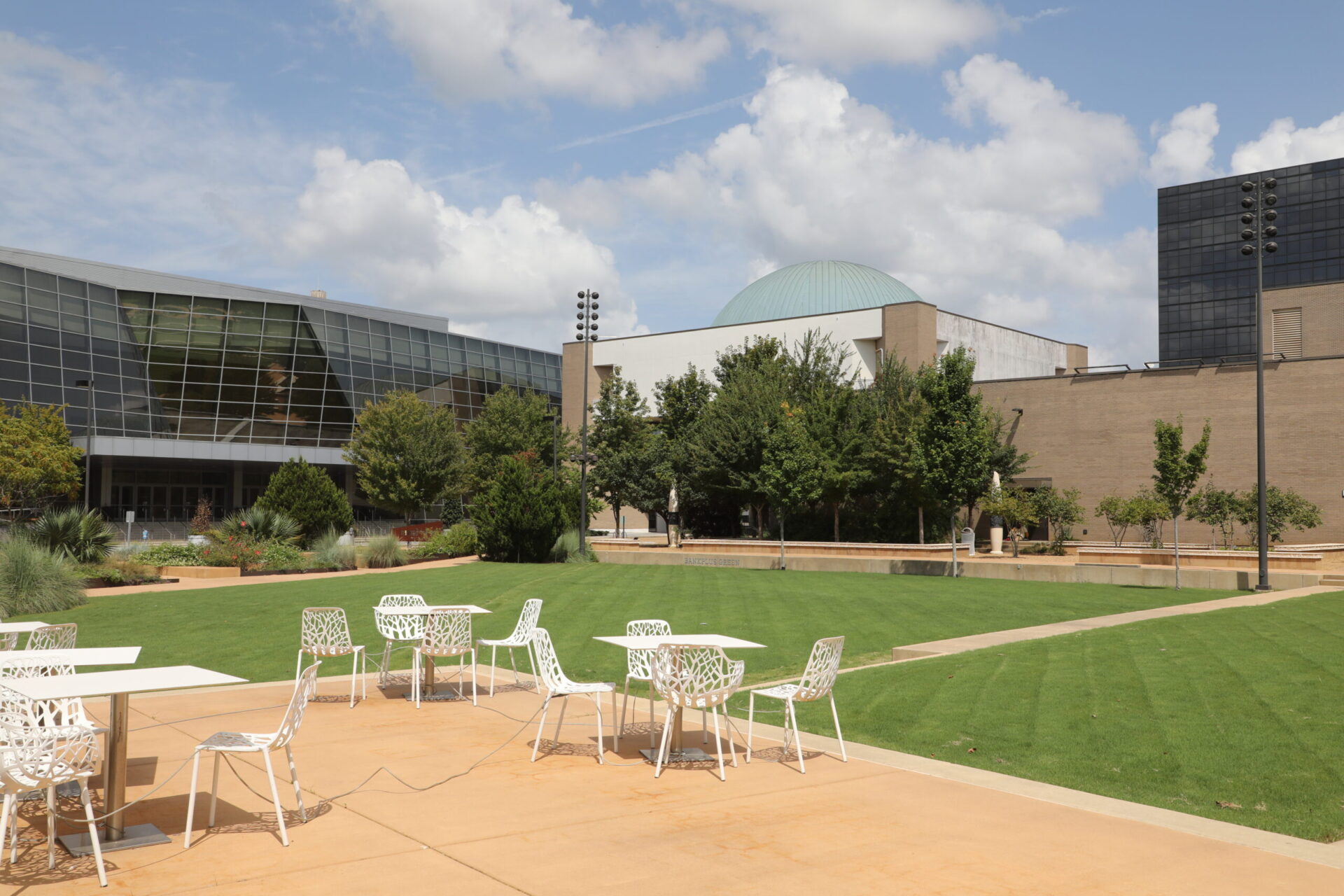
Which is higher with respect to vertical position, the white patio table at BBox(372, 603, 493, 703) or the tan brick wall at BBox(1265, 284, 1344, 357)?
the tan brick wall at BBox(1265, 284, 1344, 357)

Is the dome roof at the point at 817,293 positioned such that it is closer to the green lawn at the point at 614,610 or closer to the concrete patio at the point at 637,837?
the green lawn at the point at 614,610

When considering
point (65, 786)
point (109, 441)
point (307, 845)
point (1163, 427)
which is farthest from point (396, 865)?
point (109, 441)

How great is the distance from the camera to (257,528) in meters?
32.7

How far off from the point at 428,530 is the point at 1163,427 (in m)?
30.5

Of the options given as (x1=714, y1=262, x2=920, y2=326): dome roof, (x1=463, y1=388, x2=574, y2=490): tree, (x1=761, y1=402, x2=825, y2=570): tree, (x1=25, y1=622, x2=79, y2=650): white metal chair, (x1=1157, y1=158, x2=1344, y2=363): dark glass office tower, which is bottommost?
(x1=25, y1=622, x2=79, y2=650): white metal chair

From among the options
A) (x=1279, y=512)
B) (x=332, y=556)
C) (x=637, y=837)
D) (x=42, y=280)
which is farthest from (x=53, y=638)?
(x=42, y=280)

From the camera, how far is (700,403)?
4875cm

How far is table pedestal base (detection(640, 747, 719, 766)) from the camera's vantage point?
8039 millimetres

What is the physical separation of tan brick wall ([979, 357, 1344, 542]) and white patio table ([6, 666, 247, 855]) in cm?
3794

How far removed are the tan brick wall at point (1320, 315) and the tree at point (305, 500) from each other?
3975 cm

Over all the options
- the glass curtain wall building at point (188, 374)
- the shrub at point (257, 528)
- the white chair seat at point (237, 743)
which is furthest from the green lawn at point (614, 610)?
the glass curtain wall building at point (188, 374)

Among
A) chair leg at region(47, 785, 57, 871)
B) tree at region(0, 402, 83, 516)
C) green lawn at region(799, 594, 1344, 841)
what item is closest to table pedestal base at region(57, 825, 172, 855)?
chair leg at region(47, 785, 57, 871)

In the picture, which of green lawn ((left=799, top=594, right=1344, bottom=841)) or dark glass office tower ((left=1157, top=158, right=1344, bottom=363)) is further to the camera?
dark glass office tower ((left=1157, top=158, right=1344, bottom=363))

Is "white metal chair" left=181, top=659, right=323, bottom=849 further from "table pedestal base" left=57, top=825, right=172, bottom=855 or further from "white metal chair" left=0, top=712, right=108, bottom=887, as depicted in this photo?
"white metal chair" left=0, top=712, right=108, bottom=887
